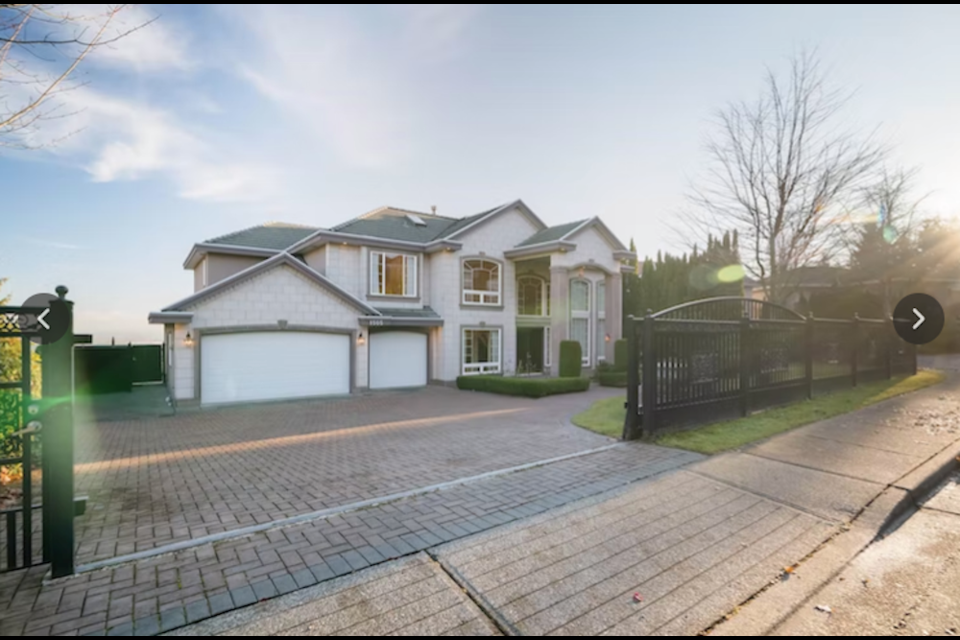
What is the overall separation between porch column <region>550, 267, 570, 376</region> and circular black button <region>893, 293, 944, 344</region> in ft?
36.2

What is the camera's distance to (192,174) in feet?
31.0

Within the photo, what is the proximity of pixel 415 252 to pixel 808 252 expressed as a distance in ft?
47.4

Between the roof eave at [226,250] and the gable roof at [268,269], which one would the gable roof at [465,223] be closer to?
the gable roof at [268,269]

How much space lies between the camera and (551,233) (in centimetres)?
2128

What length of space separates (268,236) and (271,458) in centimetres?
1536

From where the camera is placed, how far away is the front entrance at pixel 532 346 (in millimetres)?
22422

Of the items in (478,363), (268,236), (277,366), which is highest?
(268,236)

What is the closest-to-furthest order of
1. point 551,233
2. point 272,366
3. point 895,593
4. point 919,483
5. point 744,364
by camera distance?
point 895,593
point 919,483
point 744,364
point 272,366
point 551,233

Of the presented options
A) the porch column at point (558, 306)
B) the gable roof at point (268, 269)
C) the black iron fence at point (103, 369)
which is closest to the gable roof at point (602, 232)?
the porch column at point (558, 306)

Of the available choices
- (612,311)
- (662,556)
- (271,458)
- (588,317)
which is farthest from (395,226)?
(662,556)

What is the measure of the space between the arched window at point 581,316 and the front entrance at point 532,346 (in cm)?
175

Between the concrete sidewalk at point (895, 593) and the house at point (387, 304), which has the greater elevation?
the house at point (387, 304)

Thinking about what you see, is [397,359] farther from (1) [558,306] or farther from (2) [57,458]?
(2) [57,458]

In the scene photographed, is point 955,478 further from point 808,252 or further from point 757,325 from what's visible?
point 808,252
